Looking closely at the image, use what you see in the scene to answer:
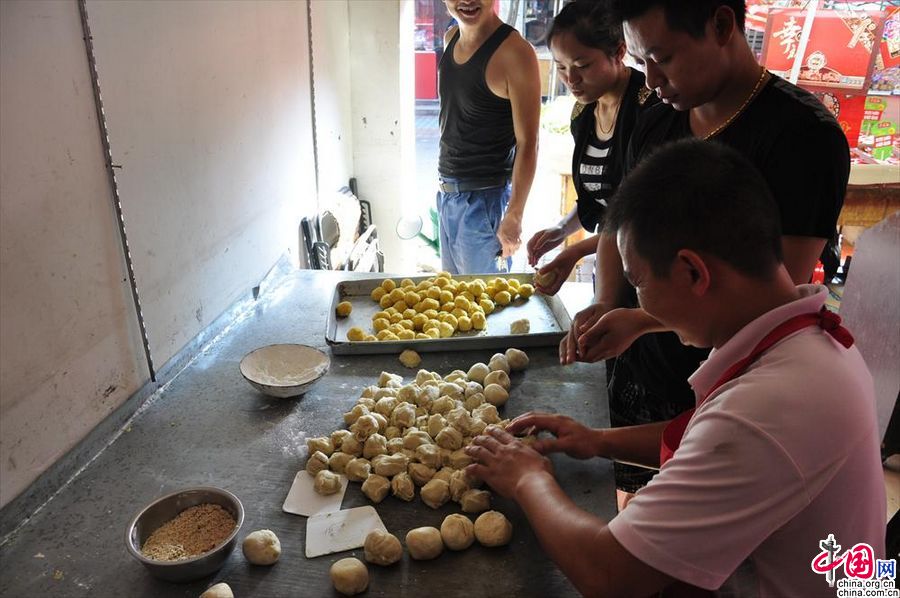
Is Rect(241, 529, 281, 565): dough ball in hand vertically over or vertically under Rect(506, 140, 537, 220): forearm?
under

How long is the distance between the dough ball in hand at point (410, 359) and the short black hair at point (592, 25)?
1427 millimetres

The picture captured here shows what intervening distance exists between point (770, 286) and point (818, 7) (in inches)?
186

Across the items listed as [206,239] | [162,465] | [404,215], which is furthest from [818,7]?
[162,465]

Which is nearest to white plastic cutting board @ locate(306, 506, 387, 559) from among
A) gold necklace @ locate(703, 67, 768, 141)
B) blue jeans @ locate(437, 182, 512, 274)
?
gold necklace @ locate(703, 67, 768, 141)

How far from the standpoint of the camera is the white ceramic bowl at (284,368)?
206 cm

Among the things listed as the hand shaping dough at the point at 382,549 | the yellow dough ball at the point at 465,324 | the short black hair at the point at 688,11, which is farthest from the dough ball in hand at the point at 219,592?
the short black hair at the point at 688,11

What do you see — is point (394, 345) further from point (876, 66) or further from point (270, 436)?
point (876, 66)

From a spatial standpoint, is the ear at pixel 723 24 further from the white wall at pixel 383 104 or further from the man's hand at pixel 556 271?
the white wall at pixel 383 104

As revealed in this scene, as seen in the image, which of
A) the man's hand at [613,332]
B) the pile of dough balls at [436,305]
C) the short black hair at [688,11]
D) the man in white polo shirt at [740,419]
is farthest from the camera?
the pile of dough balls at [436,305]

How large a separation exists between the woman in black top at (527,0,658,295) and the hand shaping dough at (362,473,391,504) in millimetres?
1298

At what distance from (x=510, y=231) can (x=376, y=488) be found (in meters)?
2.17

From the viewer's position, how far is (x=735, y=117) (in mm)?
1638

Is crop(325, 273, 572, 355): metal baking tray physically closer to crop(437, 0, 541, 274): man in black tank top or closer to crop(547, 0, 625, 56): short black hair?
crop(437, 0, 541, 274): man in black tank top

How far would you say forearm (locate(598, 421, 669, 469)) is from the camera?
Answer: 1658 mm
